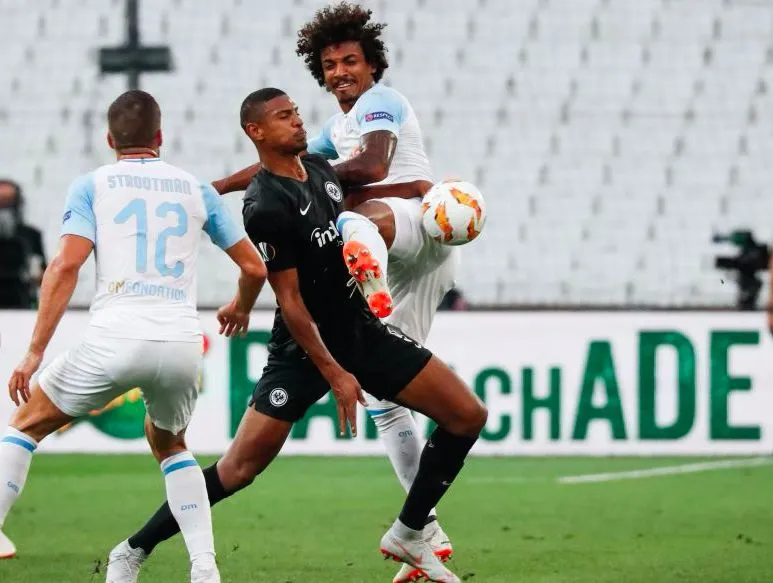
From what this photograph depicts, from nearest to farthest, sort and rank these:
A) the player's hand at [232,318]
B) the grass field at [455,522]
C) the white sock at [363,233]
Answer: the white sock at [363,233]
the player's hand at [232,318]
the grass field at [455,522]

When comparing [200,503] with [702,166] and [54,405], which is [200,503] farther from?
[702,166]

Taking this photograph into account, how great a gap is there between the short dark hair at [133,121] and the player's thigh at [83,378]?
666mm

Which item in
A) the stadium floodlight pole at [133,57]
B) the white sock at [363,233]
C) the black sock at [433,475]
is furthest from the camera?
the stadium floodlight pole at [133,57]

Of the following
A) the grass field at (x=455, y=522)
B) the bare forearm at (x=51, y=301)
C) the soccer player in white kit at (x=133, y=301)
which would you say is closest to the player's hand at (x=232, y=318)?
the soccer player in white kit at (x=133, y=301)

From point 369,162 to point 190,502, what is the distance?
56.4 inches

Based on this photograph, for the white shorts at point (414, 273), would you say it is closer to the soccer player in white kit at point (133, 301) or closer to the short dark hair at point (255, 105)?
the short dark hair at point (255, 105)

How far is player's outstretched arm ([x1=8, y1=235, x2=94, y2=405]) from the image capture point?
4.78 meters

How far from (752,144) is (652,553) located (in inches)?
327

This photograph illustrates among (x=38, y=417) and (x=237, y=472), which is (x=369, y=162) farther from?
(x=38, y=417)

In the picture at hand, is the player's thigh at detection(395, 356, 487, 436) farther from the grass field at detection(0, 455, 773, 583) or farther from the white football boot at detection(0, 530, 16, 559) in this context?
the white football boot at detection(0, 530, 16, 559)

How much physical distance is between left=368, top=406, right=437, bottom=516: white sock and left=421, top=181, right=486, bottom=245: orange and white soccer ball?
0.84m

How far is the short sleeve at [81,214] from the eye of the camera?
486cm

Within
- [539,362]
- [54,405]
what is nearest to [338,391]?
[54,405]

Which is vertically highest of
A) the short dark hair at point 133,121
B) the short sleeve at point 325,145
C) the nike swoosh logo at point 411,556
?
the short dark hair at point 133,121
